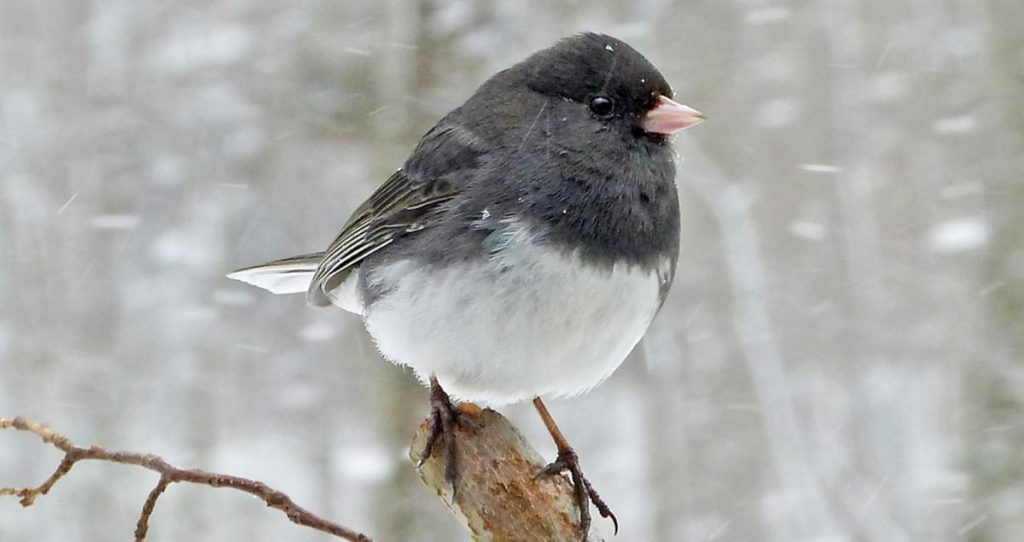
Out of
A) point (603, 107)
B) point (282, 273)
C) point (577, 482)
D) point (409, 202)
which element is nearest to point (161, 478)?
point (577, 482)

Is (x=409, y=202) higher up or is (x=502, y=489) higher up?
(x=409, y=202)

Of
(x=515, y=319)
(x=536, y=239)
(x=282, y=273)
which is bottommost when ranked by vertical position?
(x=282, y=273)

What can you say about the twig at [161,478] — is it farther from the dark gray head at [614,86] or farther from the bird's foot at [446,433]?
the dark gray head at [614,86]

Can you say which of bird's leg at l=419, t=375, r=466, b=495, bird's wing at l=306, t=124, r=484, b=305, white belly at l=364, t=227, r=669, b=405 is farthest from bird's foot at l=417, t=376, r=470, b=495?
bird's wing at l=306, t=124, r=484, b=305

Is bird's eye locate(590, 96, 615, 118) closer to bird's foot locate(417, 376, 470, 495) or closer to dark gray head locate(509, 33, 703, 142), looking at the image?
dark gray head locate(509, 33, 703, 142)

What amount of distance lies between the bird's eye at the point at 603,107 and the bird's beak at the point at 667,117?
67 mm

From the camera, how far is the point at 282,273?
100 inches

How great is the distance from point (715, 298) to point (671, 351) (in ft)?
0.90

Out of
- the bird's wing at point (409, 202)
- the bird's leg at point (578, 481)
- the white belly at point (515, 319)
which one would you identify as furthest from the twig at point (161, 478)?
the bird's wing at point (409, 202)

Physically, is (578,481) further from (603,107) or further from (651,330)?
(651,330)

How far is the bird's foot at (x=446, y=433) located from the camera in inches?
70.8

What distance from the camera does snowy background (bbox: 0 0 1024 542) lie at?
3895mm

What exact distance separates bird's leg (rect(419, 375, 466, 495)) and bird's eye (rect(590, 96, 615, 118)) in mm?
594

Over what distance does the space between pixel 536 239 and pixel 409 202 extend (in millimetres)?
378
